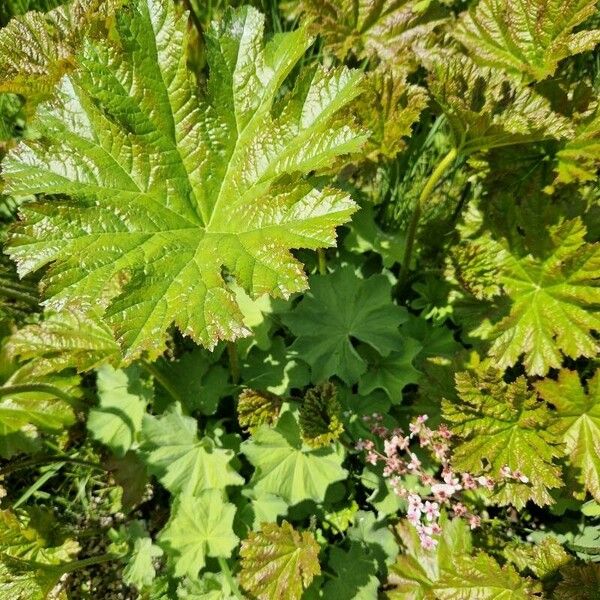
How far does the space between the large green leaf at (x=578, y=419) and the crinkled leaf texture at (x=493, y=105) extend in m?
0.92

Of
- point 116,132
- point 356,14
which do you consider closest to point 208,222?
point 116,132

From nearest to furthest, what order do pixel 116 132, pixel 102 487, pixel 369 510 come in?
pixel 116 132, pixel 369 510, pixel 102 487

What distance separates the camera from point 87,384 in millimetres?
2982

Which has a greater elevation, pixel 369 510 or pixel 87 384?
pixel 87 384

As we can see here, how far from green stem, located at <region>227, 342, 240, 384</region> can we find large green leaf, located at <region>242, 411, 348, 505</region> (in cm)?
28

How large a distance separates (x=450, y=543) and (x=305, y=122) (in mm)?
1725

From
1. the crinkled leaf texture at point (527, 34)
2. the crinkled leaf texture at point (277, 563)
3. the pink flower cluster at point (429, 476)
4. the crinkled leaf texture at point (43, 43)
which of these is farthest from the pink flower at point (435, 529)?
the crinkled leaf texture at point (43, 43)

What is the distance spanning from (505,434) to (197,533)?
50.0 inches

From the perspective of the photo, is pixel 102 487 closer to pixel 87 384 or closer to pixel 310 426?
pixel 87 384

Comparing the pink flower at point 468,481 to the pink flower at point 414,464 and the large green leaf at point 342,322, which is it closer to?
the pink flower at point 414,464

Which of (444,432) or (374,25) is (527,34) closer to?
(374,25)

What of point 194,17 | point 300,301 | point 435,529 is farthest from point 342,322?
point 194,17

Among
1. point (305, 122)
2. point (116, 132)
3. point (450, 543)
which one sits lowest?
point (450, 543)

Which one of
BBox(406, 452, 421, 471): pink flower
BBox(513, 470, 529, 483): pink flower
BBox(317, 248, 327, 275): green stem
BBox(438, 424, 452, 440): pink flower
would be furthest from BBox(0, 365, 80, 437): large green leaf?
BBox(513, 470, 529, 483): pink flower
